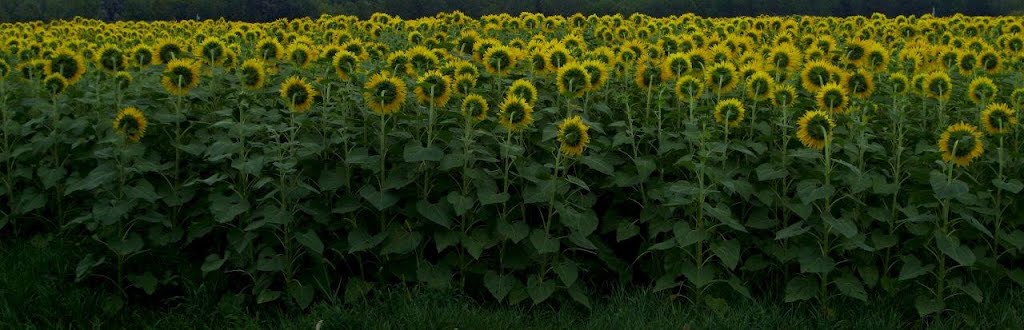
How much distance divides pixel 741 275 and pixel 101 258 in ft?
10.6

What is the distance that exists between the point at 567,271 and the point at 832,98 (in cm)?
159

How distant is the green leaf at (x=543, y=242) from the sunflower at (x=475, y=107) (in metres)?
0.62

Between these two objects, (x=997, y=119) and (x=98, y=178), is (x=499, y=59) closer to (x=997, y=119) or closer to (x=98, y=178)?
(x=98, y=178)

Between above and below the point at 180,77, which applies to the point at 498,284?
below

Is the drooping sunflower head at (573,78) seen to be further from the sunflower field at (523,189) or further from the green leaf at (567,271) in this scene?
the green leaf at (567,271)

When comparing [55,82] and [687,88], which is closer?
[687,88]

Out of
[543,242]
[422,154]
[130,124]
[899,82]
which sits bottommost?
[543,242]

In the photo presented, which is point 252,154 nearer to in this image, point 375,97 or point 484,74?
point 375,97

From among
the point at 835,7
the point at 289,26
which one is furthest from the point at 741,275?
the point at 835,7

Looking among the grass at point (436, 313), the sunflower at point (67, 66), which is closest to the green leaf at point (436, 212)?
the grass at point (436, 313)

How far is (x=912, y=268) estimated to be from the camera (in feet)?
15.4

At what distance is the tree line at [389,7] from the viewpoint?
93.6 feet

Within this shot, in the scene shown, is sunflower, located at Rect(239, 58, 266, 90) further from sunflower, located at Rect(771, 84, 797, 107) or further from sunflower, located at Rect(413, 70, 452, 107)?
sunflower, located at Rect(771, 84, 797, 107)

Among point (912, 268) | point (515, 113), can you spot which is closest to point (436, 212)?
point (515, 113)
